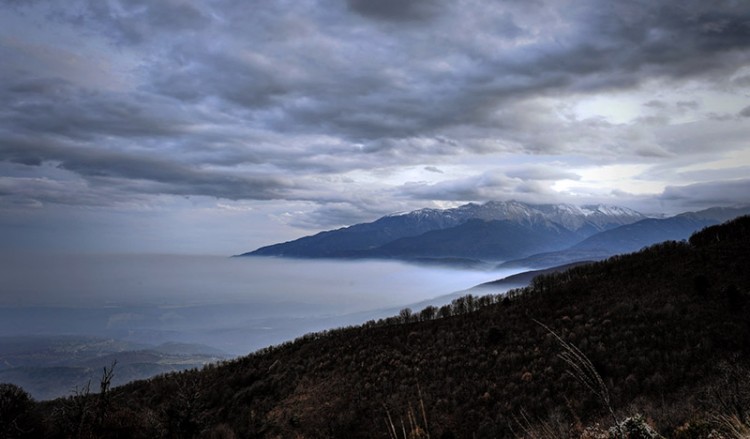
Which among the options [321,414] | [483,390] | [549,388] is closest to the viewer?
[549,388]

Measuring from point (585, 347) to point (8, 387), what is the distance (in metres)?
54.0

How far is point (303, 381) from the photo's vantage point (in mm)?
55469

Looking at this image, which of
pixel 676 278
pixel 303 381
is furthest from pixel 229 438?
pixel 676 278

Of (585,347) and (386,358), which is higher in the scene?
(585,347)

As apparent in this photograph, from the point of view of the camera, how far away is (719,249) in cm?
6053

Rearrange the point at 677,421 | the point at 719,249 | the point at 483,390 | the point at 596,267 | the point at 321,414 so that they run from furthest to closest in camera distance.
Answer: the point at 596,267 < the point at 719,249 < the point at 321,414 < the point at 483,390 < the point at 677,421

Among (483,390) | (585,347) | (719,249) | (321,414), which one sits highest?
(719,249)

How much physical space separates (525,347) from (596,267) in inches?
1340

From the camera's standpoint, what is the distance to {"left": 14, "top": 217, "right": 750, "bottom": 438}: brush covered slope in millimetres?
32406

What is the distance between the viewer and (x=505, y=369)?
43.2 meters

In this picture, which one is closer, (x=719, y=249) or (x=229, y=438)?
(x=229, y=438)

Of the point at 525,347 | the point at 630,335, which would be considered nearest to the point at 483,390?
the point at 525,347

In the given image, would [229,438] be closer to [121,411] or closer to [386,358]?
[121,411]

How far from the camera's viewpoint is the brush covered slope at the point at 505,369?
32.4m
